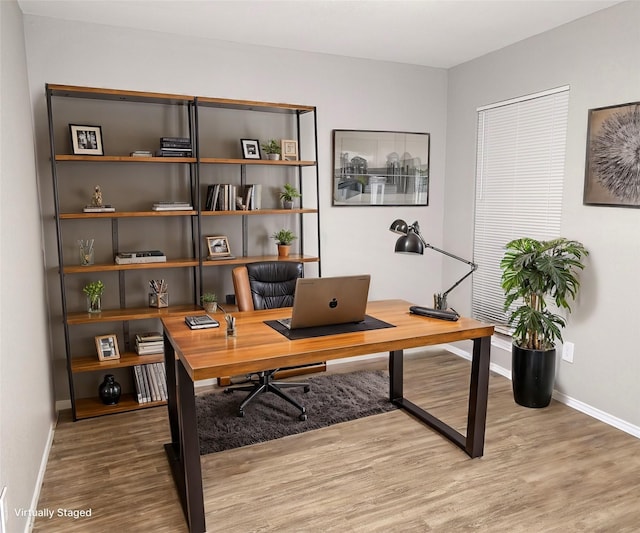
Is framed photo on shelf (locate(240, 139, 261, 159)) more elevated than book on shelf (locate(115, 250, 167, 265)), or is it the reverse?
framed photo on shelf (locate(240, 139, 261, 159))

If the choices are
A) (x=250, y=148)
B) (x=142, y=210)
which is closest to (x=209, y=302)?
(x=142, y=210)

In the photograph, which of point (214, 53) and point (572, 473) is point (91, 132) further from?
point (572, 473)

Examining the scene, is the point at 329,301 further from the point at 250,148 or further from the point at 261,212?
the point at 250,148

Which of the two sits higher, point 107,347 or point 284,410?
point 107,347

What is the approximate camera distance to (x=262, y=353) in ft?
7.32

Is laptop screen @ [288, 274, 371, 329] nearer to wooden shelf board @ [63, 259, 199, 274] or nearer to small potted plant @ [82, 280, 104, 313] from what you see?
wooden shelf board @ [63, 259, 199, 274]

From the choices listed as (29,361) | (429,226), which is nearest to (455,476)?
(29,361)

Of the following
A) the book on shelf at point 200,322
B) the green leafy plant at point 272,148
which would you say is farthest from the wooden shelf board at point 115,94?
the book on shelf at point 200,322

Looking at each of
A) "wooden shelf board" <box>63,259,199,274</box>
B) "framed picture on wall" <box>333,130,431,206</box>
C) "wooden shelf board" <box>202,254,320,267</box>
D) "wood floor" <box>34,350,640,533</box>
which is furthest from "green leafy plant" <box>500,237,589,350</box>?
"wooden shelf board" <box>63,259,199,274</box>

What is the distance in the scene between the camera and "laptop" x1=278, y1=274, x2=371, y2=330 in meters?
2.47

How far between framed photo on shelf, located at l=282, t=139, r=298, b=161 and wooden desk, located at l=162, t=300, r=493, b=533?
143 cm

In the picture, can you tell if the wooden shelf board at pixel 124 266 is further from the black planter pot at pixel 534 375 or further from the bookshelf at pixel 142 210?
the black planter pot at pixel 534 375

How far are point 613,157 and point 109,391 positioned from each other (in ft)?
11.9

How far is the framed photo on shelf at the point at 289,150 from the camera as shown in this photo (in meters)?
3.95
